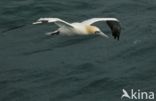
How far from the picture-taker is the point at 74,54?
77.3ft

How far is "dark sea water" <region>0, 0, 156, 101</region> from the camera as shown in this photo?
21.2 m

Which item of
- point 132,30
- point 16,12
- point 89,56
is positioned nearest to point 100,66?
point 89,56

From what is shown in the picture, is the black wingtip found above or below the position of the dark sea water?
above

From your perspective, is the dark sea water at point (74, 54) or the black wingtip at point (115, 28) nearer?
the dark sea water at point (74, 54)

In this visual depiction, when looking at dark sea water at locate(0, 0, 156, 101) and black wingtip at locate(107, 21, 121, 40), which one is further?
black wingtip at locate(107, 21, 121, 40)

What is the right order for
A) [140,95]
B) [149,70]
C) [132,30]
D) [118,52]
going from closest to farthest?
[140,95] → [149,70] → [118,52] → [132,30]

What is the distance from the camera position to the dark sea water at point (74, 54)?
21172mm

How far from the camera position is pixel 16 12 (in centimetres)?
2677

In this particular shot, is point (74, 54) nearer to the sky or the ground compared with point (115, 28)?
nearer to the ground

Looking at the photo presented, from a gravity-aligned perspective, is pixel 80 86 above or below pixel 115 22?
below

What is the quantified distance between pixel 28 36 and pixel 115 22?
12.1 feet

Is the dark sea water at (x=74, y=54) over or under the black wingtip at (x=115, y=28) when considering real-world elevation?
under

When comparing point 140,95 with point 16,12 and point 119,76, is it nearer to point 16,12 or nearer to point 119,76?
point 119,76

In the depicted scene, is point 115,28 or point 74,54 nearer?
point 115,28
